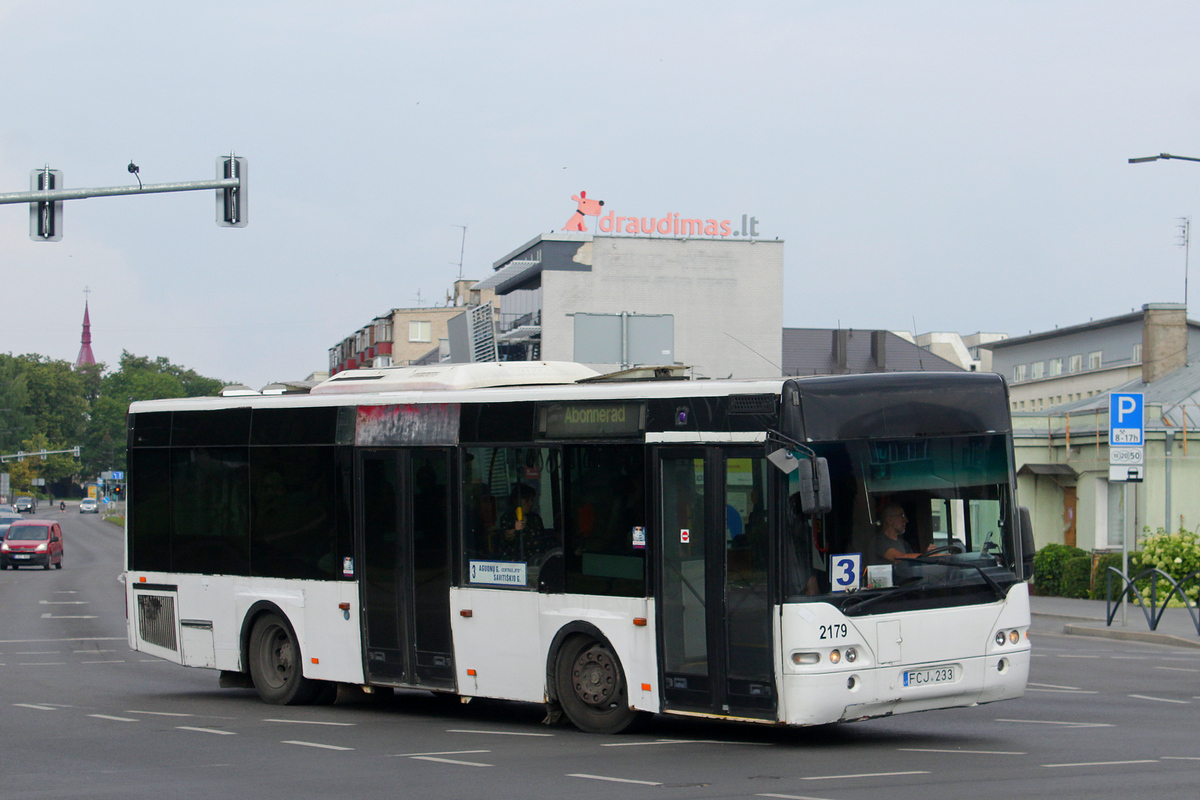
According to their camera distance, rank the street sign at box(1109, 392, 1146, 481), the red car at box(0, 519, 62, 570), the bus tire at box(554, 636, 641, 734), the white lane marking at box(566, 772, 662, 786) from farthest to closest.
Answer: the red car at box(0, 519, 62, 570) → the street sign at box(1109, 392, 1146, 481) → the bus tire at box(554, 636, 641, 734) → the white lane marking at box(566, 772, 662, 786)

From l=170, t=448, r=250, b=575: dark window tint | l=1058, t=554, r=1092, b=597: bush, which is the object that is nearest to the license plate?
l=170, t=448, r=250, b=575: dark window tint

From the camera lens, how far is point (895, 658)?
11.3 metres

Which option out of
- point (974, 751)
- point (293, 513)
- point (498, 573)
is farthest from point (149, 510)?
point (974, 751)

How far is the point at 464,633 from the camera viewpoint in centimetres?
1346

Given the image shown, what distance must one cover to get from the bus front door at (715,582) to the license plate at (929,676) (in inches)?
39.9

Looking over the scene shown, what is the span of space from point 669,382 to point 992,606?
2.94 m

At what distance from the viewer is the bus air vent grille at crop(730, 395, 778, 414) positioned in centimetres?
1149

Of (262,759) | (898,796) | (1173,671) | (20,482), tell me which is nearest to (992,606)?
(898,796)

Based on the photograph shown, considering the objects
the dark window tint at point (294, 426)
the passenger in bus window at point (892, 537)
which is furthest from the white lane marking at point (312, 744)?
the passenger in bus window at point (892, 537)

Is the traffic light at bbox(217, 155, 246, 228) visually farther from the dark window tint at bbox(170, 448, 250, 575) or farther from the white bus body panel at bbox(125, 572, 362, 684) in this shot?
the white bus body panel at bbox(125, 572, 362, 684)

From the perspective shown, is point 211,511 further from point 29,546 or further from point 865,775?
point 29,546

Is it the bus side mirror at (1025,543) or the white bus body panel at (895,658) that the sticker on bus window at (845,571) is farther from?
the bus side mirror at (1025,543)

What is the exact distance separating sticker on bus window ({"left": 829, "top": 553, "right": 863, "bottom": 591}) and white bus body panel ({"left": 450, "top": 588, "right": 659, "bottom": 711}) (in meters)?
1.49

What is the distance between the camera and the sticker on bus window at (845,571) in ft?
37.0
